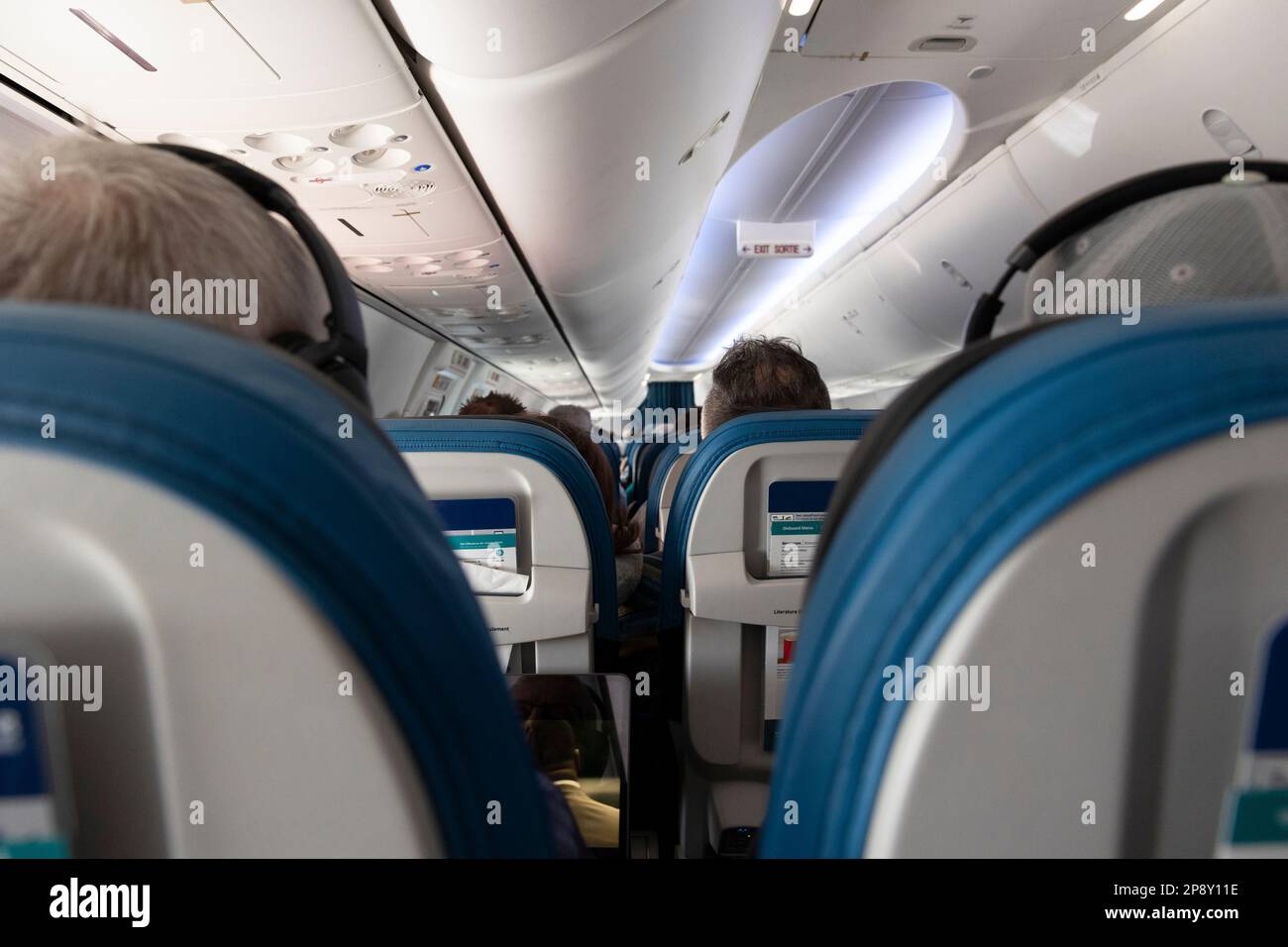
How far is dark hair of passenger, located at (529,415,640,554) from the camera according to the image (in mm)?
2785

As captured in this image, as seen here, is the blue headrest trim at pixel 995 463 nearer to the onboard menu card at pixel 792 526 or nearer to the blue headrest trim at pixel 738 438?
the blue headrest trim at pixel 738 438

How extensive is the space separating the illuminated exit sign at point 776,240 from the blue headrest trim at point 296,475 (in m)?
7.22

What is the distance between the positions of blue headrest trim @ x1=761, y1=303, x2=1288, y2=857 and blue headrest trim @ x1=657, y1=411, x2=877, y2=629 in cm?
136

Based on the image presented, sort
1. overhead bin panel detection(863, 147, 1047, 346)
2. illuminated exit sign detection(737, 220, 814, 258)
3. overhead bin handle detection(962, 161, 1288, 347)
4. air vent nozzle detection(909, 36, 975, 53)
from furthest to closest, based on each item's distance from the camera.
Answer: illuminated exit sign detection(737, 220, 814, 258)
overhead bin panel detection(863, 147, 1047, 346)
air vent nozzle detection(909, 36, 975, 53)
overhead bin handle detection(962, 161, 1288, 347)

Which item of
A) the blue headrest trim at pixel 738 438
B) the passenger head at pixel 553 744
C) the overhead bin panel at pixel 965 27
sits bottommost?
the passenger head at pixel 553 744

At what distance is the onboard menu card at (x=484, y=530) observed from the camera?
1.97 m

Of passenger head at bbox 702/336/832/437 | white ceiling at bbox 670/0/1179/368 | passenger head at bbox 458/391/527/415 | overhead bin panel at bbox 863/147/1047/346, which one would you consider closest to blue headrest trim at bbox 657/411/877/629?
passenger head at bbox 702/336/832/437

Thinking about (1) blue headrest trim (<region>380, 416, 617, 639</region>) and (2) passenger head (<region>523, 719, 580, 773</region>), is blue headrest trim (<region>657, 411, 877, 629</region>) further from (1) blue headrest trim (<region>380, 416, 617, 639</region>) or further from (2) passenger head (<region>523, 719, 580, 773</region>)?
(2) passenger head (<region>523, 719, 580, 773</region>)

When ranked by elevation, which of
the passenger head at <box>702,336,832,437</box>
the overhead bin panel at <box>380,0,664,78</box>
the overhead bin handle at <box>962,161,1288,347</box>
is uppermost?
the overhead bin panel at <box>380,0,664,78</box>

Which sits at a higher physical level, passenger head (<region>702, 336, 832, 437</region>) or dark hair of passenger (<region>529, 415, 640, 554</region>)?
passenger head (<region>702, 336, 832, 437</region>)

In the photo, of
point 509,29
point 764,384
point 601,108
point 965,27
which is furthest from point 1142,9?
point 509,29

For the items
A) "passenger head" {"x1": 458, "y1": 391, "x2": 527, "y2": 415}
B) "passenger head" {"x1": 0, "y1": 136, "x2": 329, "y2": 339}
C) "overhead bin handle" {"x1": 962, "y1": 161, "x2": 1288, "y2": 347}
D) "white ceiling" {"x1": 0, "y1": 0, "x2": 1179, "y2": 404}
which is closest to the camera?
"passenger head" {"x1": 0, "y1": 136, "x2": 329, "y2": 339}

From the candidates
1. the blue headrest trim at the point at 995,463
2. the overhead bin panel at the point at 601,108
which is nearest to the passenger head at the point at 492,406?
the overhead bin panel at the point at 601,108

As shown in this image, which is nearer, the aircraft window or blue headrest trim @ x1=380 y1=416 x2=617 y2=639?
the aircraft window
